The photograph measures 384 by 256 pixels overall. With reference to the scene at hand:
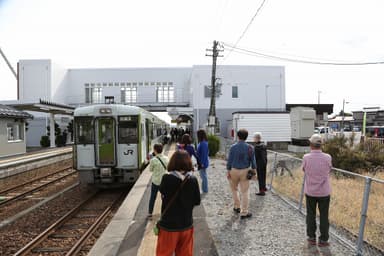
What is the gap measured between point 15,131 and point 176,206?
77.0ft

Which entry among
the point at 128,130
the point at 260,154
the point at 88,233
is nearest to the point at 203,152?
the point at 260,154

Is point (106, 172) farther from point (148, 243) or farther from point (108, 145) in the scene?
point (148, 243)

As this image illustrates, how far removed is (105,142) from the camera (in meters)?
11.3

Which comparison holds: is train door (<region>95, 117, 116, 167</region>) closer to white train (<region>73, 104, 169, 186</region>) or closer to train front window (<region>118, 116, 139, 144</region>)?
white train (<region>73, 104, 169, 186</region>)

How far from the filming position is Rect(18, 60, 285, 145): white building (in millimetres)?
35406

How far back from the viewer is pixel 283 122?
27875 millimetres

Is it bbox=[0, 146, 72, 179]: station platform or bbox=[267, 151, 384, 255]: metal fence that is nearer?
bbox=[267, 151, 384, 255]: metal fence

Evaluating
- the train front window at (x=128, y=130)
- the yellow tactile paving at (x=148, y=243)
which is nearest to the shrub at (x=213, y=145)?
the train front window at (x=128, y=130)

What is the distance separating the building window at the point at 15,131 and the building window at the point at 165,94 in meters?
18.3

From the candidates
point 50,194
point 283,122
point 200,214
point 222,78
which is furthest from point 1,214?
point 222,78

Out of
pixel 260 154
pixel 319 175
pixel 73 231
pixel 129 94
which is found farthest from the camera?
pixel 129 94

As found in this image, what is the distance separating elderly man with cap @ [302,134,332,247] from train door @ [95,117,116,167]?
7352mm

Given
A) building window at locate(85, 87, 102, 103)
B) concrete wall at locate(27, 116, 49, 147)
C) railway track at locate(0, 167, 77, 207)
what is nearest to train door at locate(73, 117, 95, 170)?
railway track at locate(0, 167, 77, 207)

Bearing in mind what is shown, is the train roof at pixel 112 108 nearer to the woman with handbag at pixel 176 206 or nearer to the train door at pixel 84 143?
the train door at pixel 84 143
